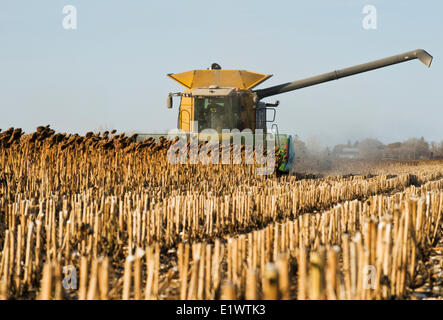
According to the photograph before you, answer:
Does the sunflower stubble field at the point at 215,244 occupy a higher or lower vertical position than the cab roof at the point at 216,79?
lower

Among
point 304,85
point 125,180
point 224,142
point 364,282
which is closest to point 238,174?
point 224,142

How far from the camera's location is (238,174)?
47.1 ft

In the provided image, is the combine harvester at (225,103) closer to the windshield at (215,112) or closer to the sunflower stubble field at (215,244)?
the windshield at (215,112)

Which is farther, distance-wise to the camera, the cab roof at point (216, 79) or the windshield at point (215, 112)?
the cab roof at point (216, 79)

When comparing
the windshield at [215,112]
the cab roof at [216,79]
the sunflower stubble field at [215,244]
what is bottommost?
the sunflower stubble field at [215,244]

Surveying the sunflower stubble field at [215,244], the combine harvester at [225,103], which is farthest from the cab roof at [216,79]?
the sunflower stubble field at [215,244]

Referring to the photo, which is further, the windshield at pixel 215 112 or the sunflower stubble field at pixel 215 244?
the windshield at pixel 215 112

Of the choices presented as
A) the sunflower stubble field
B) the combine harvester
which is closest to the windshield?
the combine harvester

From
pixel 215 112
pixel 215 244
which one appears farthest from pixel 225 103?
pixel 215 244

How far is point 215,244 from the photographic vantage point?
170 inches

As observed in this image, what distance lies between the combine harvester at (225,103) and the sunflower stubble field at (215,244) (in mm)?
5098

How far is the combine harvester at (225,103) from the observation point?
16.7 m

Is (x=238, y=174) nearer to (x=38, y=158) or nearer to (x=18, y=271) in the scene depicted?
(x=38, y=158)
